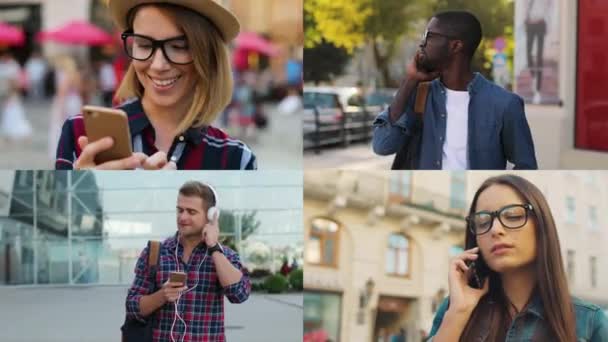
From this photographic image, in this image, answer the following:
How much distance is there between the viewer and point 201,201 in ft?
10.8

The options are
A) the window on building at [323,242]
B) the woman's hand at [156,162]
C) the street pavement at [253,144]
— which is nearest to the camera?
the woman's hand at [156,162]

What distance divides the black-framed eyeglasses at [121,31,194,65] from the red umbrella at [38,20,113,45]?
14.0 m

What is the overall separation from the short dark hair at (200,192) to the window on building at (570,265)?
3.85ft

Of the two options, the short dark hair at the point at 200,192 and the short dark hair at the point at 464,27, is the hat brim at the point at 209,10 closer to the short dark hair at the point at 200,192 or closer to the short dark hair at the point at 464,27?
the short dark hair at the point at 200,192

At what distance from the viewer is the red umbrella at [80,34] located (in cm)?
1692

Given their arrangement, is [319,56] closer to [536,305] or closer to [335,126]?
[335,126]

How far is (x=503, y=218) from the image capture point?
328 centimetres

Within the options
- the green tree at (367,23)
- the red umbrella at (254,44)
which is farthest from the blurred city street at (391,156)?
the red umbrella at (254,44)

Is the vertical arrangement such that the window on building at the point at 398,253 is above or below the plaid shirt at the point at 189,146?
below

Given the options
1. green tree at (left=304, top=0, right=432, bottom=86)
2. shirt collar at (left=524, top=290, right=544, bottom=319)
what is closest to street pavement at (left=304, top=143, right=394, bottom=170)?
green tree at (left=304, top=0, right=432, bottom=86)

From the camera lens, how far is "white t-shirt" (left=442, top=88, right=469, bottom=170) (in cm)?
305

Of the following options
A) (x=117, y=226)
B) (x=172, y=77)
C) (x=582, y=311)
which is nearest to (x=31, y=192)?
(x=117, y=226)

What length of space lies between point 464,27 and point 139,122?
→ 1.01 m

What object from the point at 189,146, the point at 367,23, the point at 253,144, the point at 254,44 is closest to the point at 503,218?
the point at 367,23
